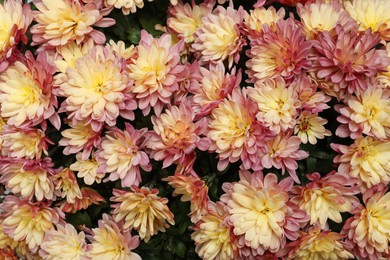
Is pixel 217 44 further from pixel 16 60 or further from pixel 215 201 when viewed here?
pixel 16 60

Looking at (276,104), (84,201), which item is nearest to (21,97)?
(84,201)

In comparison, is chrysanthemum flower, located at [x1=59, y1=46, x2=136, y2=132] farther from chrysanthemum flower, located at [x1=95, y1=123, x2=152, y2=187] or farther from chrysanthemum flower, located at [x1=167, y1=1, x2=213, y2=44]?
chrysanthemum flower, located at [x1=167, y1=1, x2=213, y2=44]

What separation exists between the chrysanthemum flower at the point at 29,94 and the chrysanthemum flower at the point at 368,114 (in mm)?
762

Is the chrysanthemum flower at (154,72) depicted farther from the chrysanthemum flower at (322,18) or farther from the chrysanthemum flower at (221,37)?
the chrysanthemum flower at (322,18)

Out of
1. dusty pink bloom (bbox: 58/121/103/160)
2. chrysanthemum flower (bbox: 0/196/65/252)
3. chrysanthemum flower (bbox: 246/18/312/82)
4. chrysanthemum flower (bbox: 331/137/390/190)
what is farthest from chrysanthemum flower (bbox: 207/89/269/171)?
chrysanthemum flower (bbox: 0/196/65/252)

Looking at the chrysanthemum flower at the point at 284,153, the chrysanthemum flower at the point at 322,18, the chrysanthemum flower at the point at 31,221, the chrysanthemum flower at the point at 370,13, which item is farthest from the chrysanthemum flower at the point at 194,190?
the chrysanthemum flower at the point at 370,13

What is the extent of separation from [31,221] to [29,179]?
13 centimetres

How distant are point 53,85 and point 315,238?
31.2 inches

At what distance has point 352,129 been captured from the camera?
1.60 metres

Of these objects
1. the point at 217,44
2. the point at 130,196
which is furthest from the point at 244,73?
the point at 130,196

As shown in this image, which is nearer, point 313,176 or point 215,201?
point 313,176

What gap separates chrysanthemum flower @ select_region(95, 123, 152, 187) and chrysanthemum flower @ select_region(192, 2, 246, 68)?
28 cm

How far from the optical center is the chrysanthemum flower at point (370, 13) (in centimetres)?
174

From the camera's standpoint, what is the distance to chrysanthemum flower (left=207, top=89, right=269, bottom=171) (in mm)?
1582
